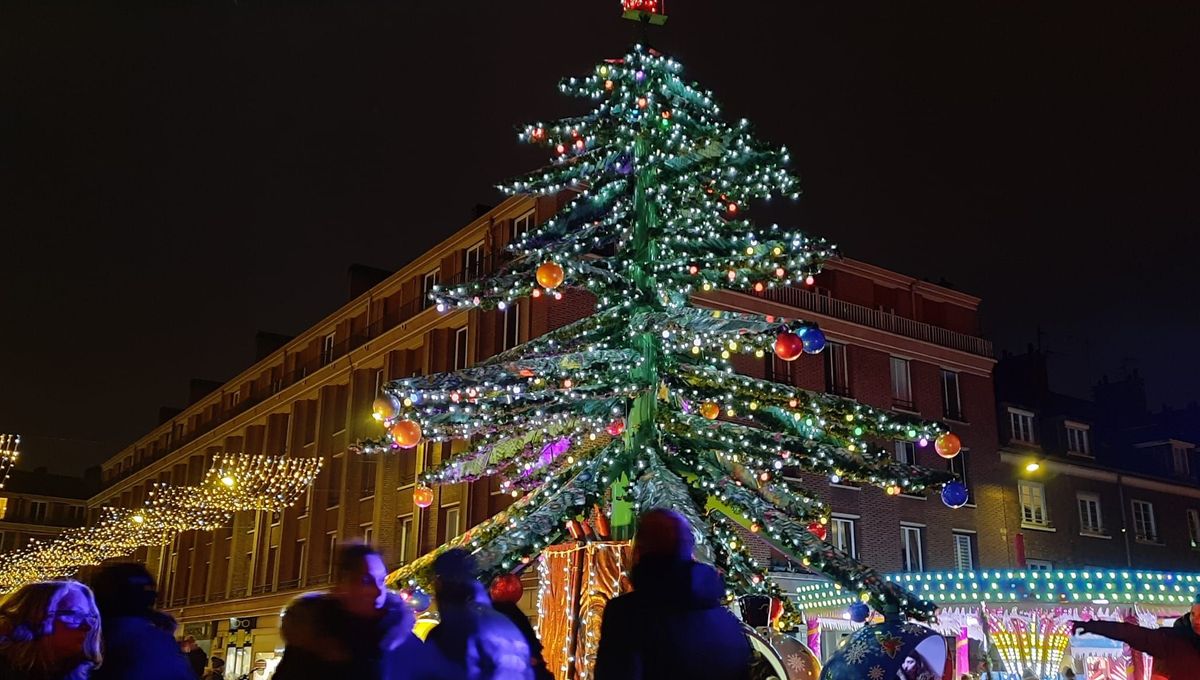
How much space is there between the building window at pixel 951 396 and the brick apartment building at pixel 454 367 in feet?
0.15

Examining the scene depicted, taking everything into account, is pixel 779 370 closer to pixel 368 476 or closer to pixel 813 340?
pixel 368 476

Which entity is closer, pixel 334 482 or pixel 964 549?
pixel 964 549

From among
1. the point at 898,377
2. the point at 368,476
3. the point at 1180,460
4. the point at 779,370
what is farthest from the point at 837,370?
the point at 1180,460

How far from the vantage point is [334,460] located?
1346 inches

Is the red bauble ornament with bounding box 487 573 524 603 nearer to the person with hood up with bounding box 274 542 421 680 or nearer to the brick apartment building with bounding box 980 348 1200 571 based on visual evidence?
the person with hood up with bounding box 274 542 421 680

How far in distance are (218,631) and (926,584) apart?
32868mm

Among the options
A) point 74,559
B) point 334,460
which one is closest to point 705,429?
point 334,460

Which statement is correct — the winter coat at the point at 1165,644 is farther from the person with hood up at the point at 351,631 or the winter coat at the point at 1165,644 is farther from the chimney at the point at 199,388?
the chimney at the point at 199,388

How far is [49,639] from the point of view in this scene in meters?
3.60

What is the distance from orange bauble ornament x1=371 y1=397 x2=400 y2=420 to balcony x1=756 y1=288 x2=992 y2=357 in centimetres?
2090

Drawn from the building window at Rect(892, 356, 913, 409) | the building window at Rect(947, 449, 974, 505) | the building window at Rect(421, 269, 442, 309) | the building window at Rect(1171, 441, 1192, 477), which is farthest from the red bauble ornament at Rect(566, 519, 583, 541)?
the building window at Rect(1171, 441, 1192, 477)

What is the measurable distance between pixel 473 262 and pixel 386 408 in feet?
67.8

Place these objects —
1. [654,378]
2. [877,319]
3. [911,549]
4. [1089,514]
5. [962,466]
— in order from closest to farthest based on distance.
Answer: [654,378], [911,549], [962,466], [877,319], [1089,514]

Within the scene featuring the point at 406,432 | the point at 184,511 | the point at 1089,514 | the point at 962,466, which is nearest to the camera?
the point at 406,432
